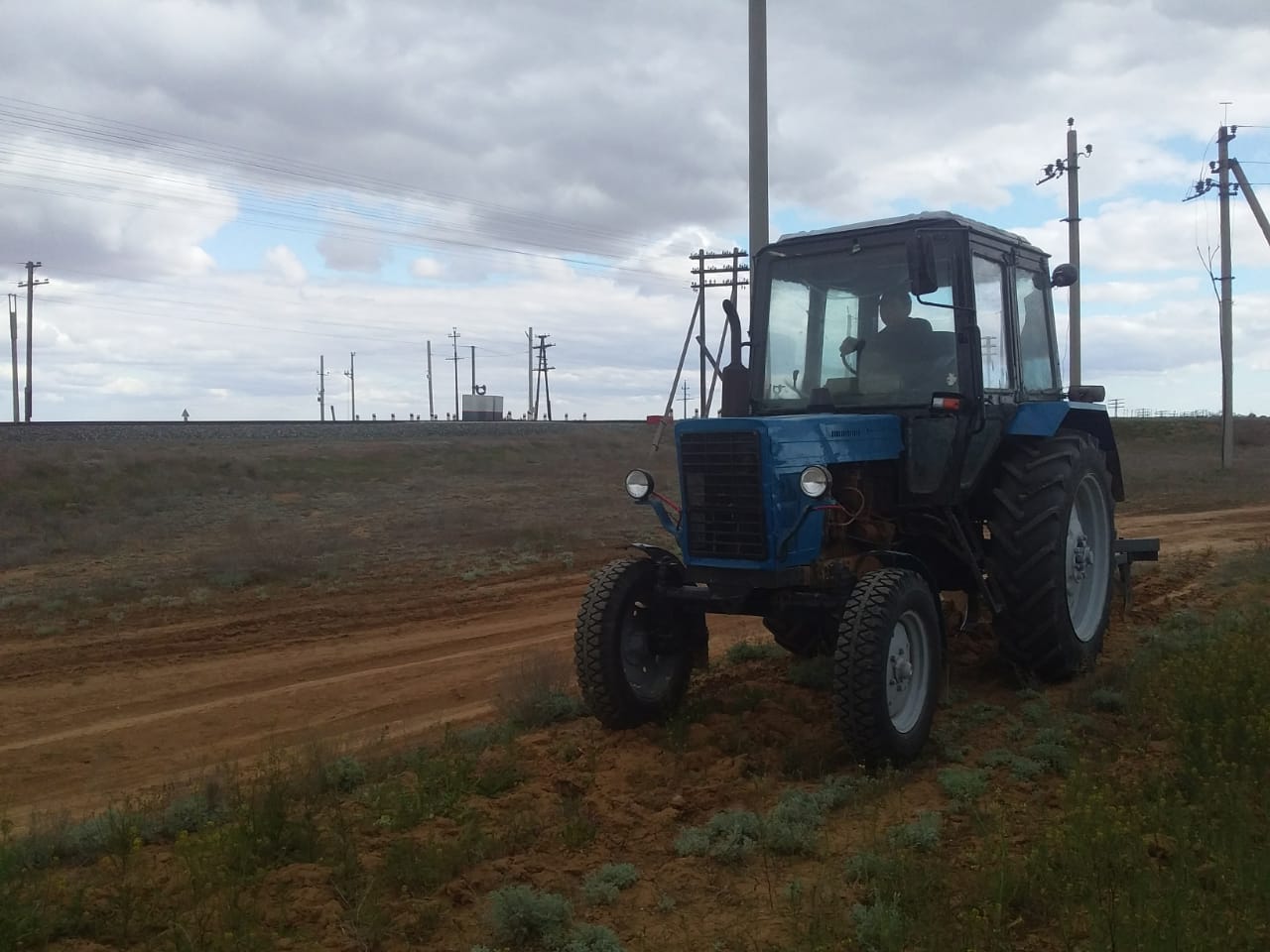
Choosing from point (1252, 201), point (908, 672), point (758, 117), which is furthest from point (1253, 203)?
point (908, 672)

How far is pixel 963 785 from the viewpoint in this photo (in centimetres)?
510

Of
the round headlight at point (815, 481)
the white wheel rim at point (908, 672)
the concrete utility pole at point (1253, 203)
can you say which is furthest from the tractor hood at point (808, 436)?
the concrete utility pole at point (1253, 203)

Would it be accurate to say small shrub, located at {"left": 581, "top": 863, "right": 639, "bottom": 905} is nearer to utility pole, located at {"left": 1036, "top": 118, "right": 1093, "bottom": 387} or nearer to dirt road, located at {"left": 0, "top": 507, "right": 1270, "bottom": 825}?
dirt road, located at {"left": 0, "top": 507, "right": 1270, "bottom": 825}

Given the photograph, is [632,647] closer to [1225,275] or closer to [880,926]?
[880,926]

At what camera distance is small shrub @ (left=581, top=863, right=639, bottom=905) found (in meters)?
4.14

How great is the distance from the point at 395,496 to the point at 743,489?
17896 millimetres

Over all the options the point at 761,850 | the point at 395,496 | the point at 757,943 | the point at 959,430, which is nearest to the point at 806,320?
the point at 959,430

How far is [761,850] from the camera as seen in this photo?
4.50 metres

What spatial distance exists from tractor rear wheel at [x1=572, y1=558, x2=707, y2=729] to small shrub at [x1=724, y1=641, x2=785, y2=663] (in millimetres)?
1655

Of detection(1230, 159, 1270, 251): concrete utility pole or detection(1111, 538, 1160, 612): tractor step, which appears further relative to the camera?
detection(1230, 159, 1270, 251): concrete utility pole

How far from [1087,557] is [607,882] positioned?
4.86 m

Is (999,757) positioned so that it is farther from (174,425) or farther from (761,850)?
(174,425)

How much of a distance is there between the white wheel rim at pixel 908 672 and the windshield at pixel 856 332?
1.57m

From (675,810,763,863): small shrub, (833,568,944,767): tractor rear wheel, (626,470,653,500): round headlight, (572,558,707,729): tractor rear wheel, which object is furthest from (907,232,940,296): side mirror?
(675,810,763,863): small shrub
